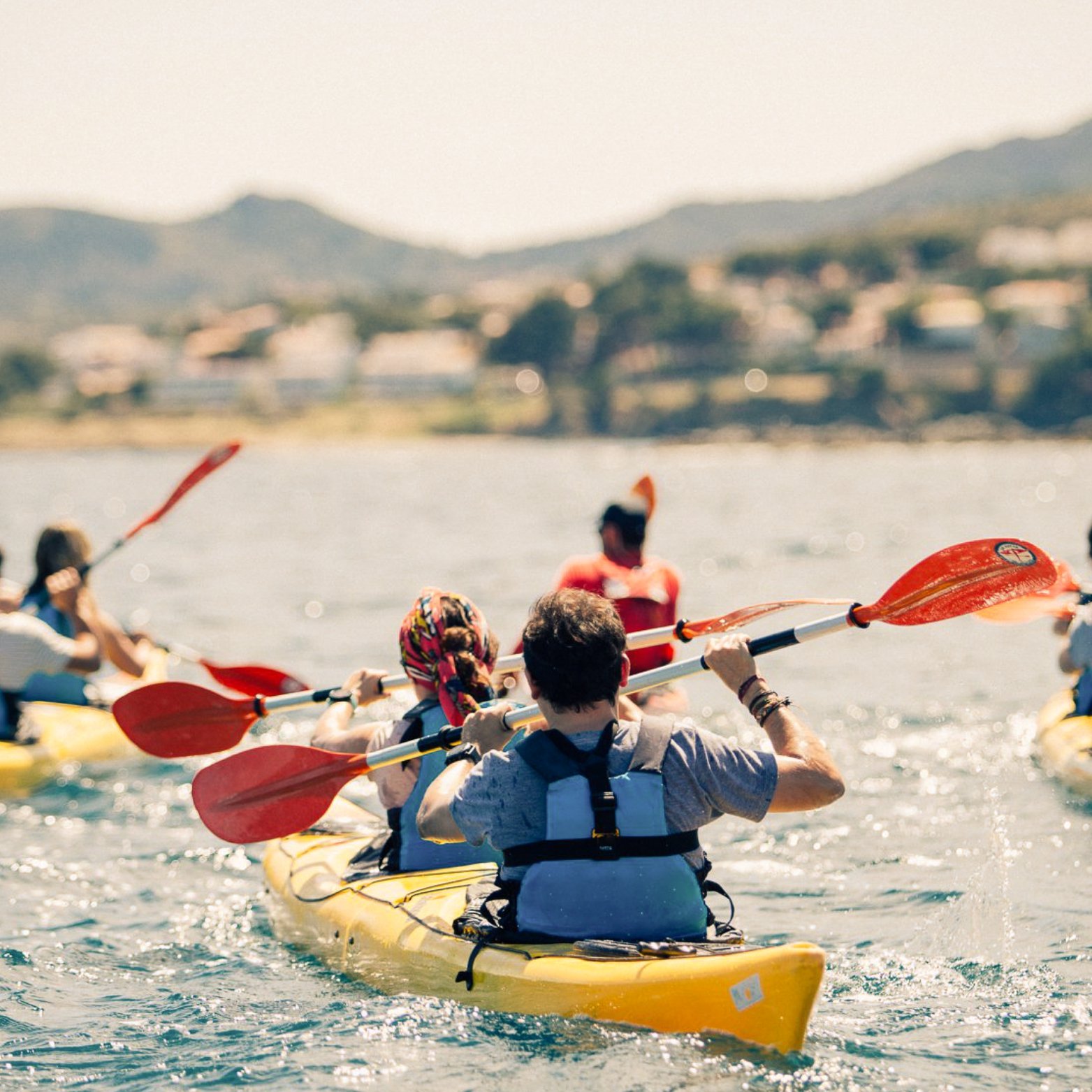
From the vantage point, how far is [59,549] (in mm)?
9852

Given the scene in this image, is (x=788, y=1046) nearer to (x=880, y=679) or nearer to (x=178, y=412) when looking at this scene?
(x=880, y=679)

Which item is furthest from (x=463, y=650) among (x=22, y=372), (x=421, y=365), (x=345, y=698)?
(x=22, y=372)

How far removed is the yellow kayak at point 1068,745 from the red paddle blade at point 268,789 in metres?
4.79

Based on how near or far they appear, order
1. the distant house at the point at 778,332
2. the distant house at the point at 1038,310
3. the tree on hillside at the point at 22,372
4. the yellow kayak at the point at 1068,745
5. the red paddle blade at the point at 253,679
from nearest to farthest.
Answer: the red paddle blade at the point at 253,679, the yellow kayak at the point at 1068,745, the distant house at the point at 1038,310, the distant house at the point at 778,332, the tree on hillside at the point at 22,372

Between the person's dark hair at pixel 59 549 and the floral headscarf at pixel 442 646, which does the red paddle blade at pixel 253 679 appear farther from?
the floral headscarf at pixel 442 646

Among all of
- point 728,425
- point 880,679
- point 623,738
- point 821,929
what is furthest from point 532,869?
point 728,425

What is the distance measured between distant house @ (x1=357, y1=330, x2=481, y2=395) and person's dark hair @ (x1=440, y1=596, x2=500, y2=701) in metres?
104

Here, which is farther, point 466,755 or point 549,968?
point 466,755

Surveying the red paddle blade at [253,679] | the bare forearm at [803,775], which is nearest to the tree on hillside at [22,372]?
the red paddle blade at [253,679]

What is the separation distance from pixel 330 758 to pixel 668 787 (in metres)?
1.74

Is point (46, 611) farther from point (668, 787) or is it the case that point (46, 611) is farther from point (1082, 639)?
point (668, 787)

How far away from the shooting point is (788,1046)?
4.74m

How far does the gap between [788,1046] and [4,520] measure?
120ft

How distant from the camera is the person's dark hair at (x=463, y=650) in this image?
5.47 metres
